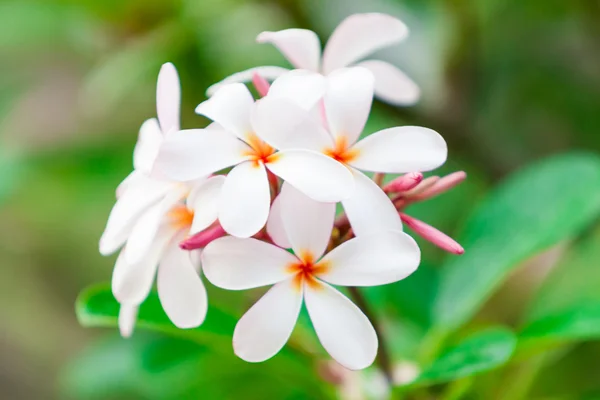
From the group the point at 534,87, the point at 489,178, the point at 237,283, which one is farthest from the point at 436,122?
the point at 237,283

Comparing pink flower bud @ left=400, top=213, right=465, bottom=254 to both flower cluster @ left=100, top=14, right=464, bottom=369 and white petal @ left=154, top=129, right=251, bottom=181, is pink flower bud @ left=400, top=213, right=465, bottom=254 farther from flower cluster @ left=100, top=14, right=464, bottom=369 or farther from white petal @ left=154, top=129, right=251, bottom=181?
white petal @ left=154, top=129, right=251, bottom=181

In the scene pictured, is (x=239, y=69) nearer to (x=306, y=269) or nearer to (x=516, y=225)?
(x=516, y=225)

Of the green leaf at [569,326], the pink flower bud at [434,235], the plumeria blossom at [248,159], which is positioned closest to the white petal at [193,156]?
the plumeria blossom at [248,159]

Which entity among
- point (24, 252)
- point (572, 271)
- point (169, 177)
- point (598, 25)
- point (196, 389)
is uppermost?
point (169, 177)

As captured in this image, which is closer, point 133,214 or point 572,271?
point 133,214

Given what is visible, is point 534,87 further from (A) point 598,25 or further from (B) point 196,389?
(B) point 196,389

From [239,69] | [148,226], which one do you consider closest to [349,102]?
[148,226]
